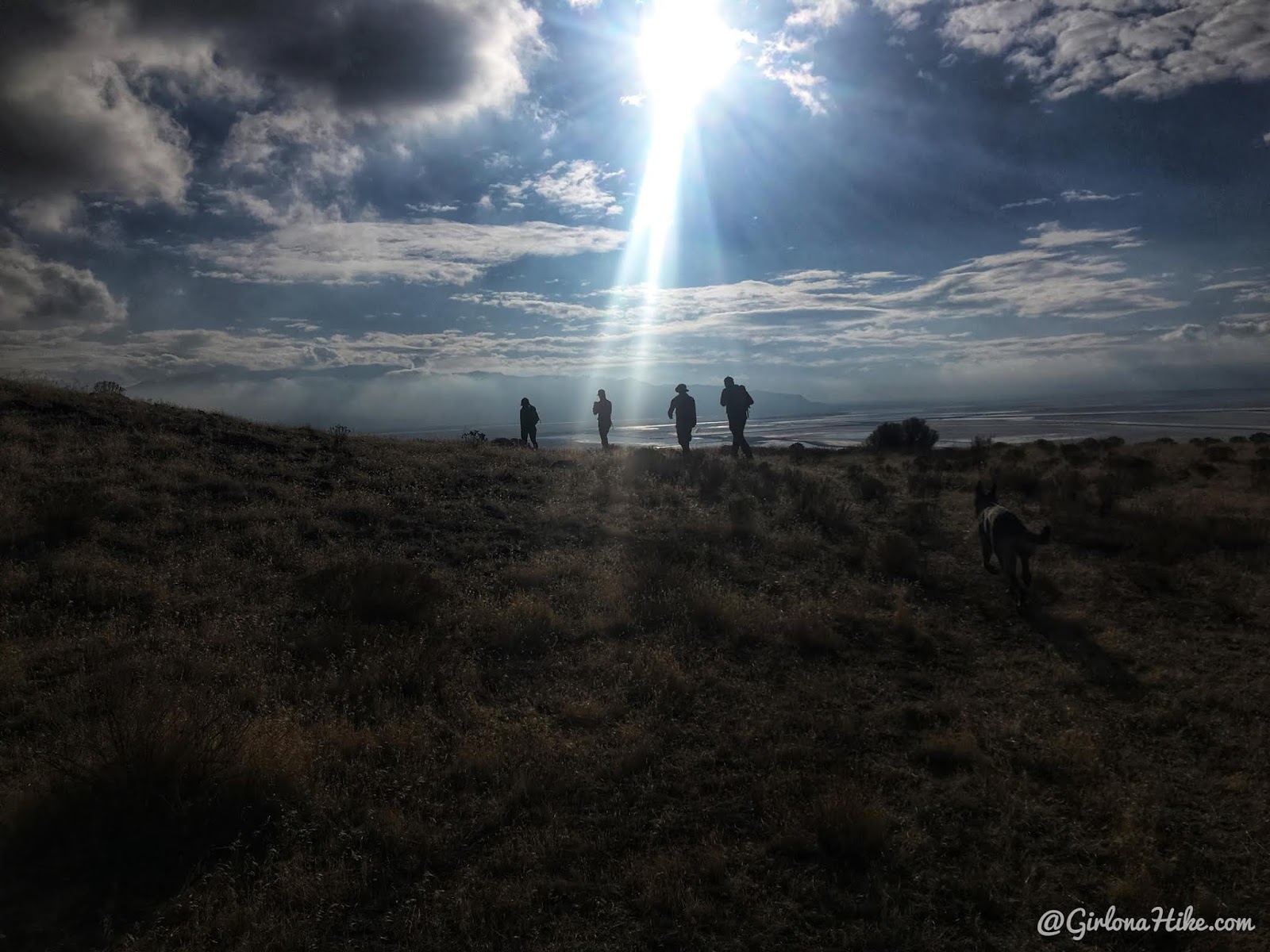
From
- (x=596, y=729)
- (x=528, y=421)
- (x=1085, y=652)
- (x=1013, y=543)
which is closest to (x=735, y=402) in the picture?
(x=528, y=421)

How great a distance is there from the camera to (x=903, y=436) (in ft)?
111

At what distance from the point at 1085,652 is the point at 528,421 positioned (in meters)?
20.2

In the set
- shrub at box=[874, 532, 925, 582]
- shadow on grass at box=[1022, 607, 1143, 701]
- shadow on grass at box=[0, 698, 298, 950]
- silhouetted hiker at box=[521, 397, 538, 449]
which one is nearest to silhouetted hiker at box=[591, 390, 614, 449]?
silhouetted hiker at box=[521, 397, 538, 449]

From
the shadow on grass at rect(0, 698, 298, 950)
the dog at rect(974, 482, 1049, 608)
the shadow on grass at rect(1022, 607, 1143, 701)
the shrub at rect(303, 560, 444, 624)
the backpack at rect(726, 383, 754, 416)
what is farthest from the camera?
the backpack at rect(726, 383, 754, 416)

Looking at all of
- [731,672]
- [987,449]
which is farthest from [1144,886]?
[987,449]

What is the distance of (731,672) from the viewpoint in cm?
700

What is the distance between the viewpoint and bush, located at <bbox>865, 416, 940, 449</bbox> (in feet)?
108

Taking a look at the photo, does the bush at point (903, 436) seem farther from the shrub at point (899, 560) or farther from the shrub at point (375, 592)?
the shrub at point (375, 592)

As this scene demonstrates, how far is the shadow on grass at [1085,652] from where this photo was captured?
22.0ft

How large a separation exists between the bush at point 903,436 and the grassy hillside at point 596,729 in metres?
21.1

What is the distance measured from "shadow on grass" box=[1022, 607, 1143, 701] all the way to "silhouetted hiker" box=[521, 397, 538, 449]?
59.3 ft

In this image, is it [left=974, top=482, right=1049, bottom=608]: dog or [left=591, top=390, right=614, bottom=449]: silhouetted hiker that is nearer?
[left=974, top=482, right=1049, bottom=608]: dog

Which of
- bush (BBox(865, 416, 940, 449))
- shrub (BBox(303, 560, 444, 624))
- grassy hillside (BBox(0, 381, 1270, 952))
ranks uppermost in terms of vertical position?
bush (BBox(865, 416, 940, 449))

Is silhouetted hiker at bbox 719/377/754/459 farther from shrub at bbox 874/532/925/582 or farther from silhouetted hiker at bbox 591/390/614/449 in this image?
shrub at bbox 874/532/925/582
